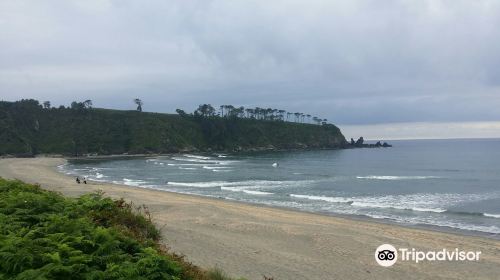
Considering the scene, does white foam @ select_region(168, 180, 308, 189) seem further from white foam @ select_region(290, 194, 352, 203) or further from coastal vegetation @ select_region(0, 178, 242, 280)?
coastal vegetation @ select_region(0, 178, 242, 280)

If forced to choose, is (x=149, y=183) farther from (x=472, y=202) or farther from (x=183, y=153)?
(x=183, y=153)

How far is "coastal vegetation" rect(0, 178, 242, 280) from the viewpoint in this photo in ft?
19.6

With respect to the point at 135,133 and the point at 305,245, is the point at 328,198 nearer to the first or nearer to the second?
the point at 305,245

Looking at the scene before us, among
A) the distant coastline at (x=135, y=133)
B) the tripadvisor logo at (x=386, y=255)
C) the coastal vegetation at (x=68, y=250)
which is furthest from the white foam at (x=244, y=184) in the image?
the distant coastline at (x=135, y=133)

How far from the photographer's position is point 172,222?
20297mm

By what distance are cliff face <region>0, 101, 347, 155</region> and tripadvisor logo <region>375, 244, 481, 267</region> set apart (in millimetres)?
108957

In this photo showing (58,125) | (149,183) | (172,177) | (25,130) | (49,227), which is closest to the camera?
(49,227)

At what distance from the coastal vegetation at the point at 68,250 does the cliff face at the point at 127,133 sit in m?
110

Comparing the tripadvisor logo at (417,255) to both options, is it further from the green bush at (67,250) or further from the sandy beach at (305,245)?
the green bush at (67,250)

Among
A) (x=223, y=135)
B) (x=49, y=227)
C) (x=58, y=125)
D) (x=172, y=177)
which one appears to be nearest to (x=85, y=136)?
(x=58, y=125)

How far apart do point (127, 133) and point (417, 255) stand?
128085mm

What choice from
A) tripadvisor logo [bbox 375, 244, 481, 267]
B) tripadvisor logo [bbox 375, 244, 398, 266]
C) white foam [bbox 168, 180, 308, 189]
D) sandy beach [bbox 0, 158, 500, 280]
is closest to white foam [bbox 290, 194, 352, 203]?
white foam [bbox 168, 180, 308, 189]

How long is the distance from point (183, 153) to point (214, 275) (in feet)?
419

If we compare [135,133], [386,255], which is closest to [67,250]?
[386,255]
